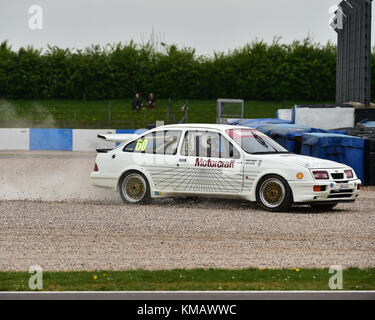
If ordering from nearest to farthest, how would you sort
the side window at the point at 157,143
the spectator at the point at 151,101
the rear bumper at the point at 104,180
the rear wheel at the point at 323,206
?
the rear wheel at the point at 323,206, the side window at the point at 157,143, the rear bumper at the point at 104,180, the spectator at the point at 151,101

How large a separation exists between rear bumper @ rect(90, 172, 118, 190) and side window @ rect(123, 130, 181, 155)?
0.59 meters

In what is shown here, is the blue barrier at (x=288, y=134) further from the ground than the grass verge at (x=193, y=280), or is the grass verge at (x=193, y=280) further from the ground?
the blue barrier at (x=288, y=134)

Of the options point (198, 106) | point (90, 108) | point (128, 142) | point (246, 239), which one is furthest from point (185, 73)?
point (246, 239)

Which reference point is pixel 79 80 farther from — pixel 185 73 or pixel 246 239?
pixel 246 239

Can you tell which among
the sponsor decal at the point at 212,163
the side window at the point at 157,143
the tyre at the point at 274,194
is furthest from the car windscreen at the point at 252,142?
the side window at the point at 157,143

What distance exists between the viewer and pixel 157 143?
1284 centimetres

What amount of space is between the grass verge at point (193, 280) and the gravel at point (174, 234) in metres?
0.41

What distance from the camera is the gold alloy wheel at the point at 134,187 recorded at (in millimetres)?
12750

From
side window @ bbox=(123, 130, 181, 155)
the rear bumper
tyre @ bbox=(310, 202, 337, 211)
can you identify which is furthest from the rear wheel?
the rear bumper

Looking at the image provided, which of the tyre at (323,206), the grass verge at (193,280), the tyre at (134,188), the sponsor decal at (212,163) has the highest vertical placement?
the sponsor decal at (212,163)

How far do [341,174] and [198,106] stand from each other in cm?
3150

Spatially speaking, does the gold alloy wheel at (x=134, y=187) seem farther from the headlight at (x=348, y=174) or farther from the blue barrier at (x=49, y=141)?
the blue barrier at (x=49, y=141)

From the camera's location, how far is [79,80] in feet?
140

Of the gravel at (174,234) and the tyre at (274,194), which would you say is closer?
the gravel at (174,234)
